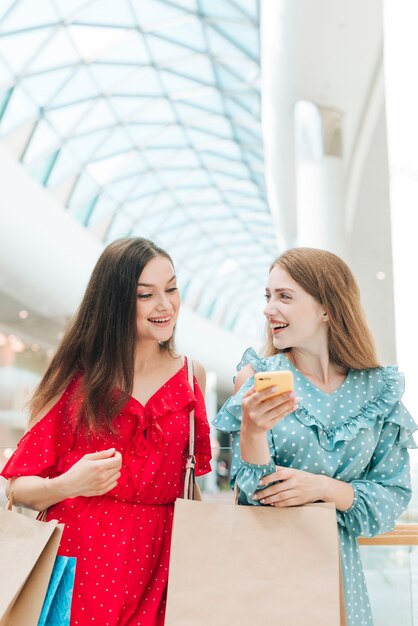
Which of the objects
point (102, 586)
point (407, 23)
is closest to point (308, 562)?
point (102, 586)

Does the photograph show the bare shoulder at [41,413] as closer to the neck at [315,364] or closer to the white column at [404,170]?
the neck at [315,364]

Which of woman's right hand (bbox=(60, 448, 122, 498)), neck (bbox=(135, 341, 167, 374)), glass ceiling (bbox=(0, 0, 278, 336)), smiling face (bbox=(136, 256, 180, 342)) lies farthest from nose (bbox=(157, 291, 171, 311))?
glass ceiling (bbox=(0, 0, 278, 336))

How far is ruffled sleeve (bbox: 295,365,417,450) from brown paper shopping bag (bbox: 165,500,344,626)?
0.74 feet

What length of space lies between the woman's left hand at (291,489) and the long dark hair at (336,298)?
444 millimetres

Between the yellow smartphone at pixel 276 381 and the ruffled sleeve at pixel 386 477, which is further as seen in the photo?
the ruffled sleeve at pixel 386 477

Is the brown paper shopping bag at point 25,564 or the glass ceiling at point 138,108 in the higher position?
the glass ceiling at point 138,108

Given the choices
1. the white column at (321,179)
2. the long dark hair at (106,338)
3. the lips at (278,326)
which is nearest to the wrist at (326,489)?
the lips at (278,326)

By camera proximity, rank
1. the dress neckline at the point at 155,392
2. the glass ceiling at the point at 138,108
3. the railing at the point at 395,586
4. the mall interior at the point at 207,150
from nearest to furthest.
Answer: the dress neckline at the point at 155,392, the railing at the point at 395,586, the mall interior at the point at 207,150, the glass ceiling at the point at 138,108

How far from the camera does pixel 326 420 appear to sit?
2156 millimetres

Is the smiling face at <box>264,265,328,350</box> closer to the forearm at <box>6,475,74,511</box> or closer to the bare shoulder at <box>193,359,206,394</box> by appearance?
the bare shoulder at <box>193,359,206,394</box>

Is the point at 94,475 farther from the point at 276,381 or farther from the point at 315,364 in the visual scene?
the point at 315,364

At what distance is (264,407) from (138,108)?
18245 millimetres

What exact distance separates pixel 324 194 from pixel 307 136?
3.07 feet

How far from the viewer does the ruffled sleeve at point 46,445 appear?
2.31 m
